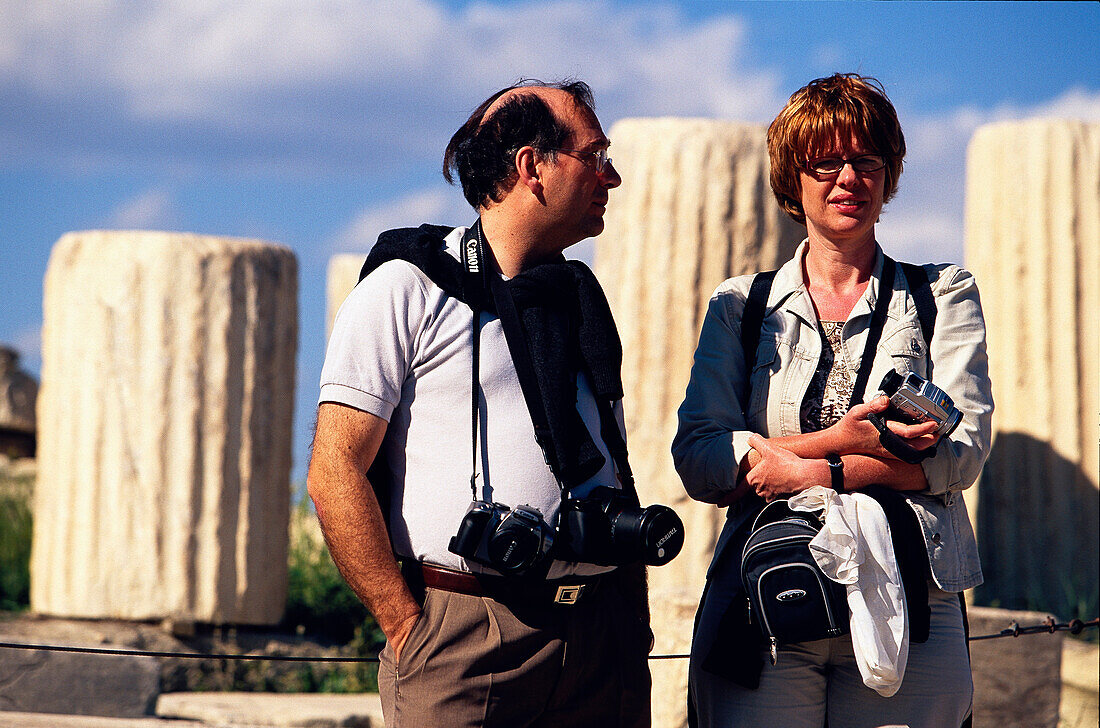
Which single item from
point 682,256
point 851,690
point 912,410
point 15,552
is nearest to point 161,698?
point 15,552

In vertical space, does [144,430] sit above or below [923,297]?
below

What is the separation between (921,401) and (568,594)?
2.74 ft

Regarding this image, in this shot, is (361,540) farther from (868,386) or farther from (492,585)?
(868,386)

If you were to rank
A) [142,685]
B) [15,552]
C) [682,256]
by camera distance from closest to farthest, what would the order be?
[142,685], [682,256], [15,552]

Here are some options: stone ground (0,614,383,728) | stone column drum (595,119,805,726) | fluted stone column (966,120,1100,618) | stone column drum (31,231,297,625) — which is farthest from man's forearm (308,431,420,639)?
fluted stone column (966,120,1100,618)

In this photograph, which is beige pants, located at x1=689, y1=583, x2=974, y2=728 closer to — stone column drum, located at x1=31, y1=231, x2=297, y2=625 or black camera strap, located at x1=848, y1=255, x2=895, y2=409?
black camera strap, located at x1=848, y1=255, x2=895, y2=409

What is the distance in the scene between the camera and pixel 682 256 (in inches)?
246

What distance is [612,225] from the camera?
21.5 ft

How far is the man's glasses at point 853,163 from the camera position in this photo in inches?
106

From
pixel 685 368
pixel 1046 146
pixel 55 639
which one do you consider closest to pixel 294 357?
pixel 55 639

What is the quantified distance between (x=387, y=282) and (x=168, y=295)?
5.06 metres

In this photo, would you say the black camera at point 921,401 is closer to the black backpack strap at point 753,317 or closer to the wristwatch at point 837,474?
the wristwatch at point 837,474

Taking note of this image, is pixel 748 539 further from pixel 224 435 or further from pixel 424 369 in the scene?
pixel 224 435

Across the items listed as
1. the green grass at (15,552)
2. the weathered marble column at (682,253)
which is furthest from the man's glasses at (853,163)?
the green grass at (15,552)
